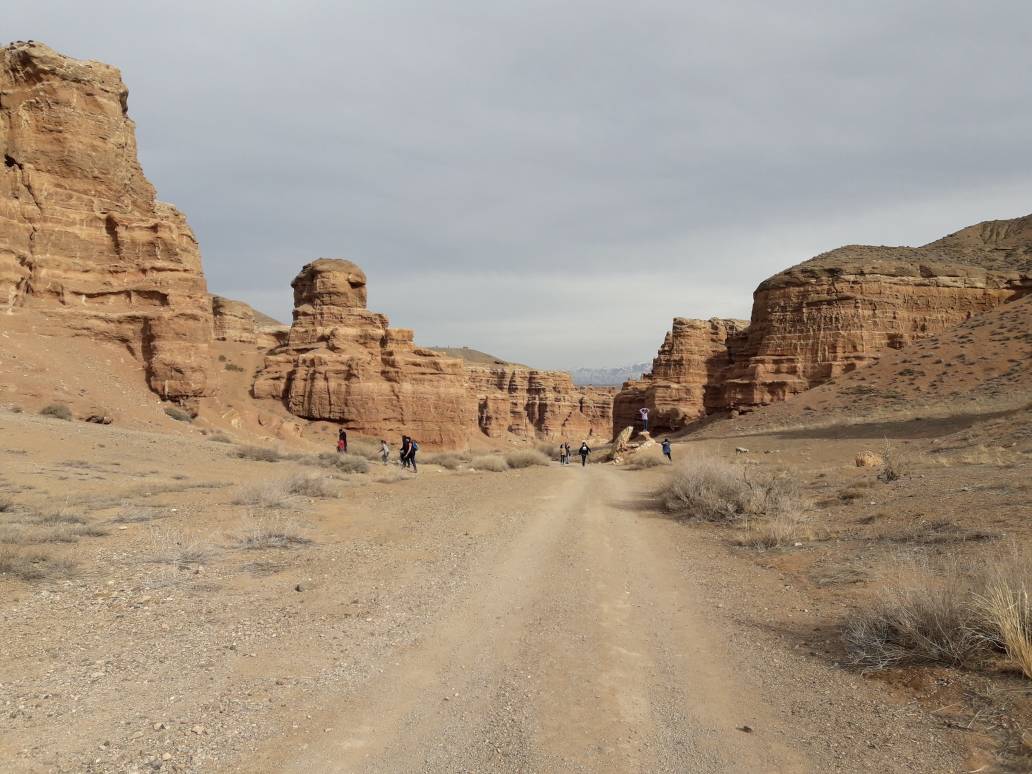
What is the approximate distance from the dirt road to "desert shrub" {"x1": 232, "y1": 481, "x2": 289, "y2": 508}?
6.52 meters

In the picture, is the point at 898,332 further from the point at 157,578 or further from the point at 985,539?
the point at 157,578

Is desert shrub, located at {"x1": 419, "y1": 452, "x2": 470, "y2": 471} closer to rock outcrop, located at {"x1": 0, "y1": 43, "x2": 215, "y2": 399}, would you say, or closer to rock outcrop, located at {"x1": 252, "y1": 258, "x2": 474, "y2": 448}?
rock outcrop, located at {"x1": 252, "y1": 258, "x2": 474, "y2": 448}

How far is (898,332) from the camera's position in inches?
2015

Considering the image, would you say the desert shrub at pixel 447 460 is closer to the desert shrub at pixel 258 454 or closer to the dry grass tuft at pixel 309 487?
the desert shrub at pixel 258 454

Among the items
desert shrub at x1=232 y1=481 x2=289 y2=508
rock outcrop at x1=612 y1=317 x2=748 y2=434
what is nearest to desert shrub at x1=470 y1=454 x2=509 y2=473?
desert shrub at x1=232 y1=481 x2=289 y2=508

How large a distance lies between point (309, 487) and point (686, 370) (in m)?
59.5

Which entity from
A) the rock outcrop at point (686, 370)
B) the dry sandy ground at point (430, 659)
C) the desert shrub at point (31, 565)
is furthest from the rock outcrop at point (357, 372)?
the desert shrub at point (31, 565)

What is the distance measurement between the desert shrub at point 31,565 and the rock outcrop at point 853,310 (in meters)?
52.6

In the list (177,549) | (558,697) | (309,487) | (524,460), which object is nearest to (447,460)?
(524,460)

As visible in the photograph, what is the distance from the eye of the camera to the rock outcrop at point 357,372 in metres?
39.4

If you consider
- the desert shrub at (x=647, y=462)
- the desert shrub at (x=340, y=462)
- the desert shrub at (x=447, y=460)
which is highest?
the desert shrub at (x=340, y=462)

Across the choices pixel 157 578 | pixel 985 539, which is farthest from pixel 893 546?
pixel 157 578

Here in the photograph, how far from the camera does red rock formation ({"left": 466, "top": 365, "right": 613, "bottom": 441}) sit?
99.2 metres

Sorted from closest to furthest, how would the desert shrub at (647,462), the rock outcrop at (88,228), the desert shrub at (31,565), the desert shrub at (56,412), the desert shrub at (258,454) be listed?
the desert shrub at (31,565), the desert shrub at (56,412), the desert shrub at (258,454), the rock outcrop at (88,228), the desert shrub at (647,462)
